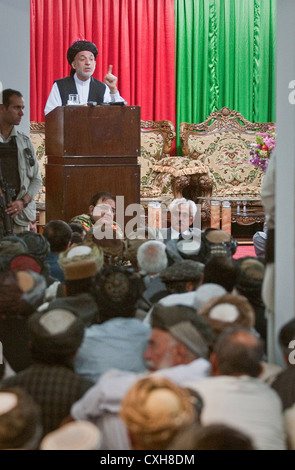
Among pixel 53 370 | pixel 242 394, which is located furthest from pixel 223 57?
pixel 242 394

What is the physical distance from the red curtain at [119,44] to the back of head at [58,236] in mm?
4158

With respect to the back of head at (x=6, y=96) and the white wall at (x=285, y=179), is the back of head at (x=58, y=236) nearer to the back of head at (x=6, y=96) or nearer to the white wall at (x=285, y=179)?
the back of head at (x=6, y=96)

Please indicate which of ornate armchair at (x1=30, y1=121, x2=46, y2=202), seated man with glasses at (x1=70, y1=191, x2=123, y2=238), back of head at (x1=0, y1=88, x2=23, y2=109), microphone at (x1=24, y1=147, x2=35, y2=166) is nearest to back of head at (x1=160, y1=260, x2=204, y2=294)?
seated man with glasses at (x1=70, y1=191, x2=123, y2=238)

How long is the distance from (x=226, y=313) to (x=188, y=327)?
0.18m

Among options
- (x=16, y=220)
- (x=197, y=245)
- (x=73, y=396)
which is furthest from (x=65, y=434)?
(x=16, y=220)

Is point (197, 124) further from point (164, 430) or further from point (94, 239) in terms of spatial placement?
point (164, 430)

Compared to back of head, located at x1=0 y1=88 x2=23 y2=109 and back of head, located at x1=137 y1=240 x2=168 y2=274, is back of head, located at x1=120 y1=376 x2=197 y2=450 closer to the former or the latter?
back of head, located at x1=137 y1=240 x2=168 y2=274

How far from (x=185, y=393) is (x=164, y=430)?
111mm

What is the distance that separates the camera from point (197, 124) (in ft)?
25.0

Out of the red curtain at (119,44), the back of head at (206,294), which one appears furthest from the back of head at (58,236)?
the red curtain at (119,44)

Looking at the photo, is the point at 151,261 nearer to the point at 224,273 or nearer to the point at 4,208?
the point at 224,273

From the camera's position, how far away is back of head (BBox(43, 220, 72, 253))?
3453 mm

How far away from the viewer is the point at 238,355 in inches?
72.6

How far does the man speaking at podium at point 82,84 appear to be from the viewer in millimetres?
5258
